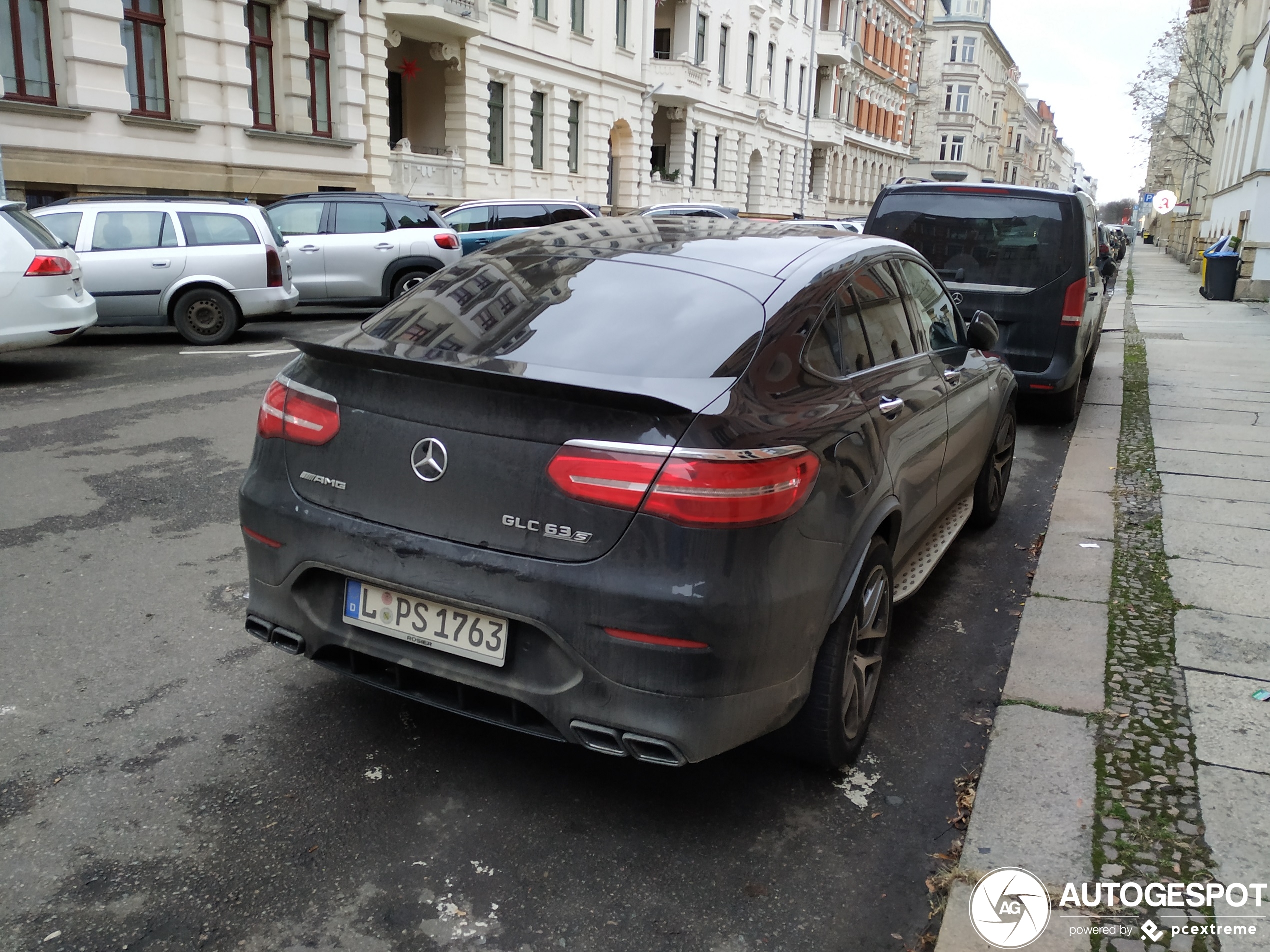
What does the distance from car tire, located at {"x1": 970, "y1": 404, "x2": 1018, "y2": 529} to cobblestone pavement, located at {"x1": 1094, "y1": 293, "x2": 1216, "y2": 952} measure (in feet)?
2.33

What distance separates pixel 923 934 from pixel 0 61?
20997mm

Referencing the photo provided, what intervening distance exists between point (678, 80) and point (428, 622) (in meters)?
39.9

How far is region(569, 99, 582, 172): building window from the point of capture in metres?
34.4

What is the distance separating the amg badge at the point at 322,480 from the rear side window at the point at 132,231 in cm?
1079

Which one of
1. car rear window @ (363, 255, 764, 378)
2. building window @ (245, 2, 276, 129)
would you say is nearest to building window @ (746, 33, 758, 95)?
building window @ (245, 2, 276, 129)

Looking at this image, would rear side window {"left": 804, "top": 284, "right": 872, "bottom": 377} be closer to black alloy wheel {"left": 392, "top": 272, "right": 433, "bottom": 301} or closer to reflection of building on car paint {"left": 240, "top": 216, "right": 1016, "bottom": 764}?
reflection of building on car paint {"left": 240, "top": 216, "right": 1016, "bottom": 764}

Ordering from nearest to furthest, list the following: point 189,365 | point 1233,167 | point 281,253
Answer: point 189,365, point 281,253, point 1233,167

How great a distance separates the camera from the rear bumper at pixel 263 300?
42.4ft

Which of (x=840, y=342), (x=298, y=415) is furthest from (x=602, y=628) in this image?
(x=840, y=342)

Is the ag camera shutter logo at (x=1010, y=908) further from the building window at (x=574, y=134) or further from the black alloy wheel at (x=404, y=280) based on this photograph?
the building window at (x=574, y=134)

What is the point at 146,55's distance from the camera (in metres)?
20.5

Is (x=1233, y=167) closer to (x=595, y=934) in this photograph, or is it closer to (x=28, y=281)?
(x=28, y=281)

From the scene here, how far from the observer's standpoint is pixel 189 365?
36.1ft

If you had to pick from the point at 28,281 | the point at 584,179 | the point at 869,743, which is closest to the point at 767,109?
the point at 584,179
